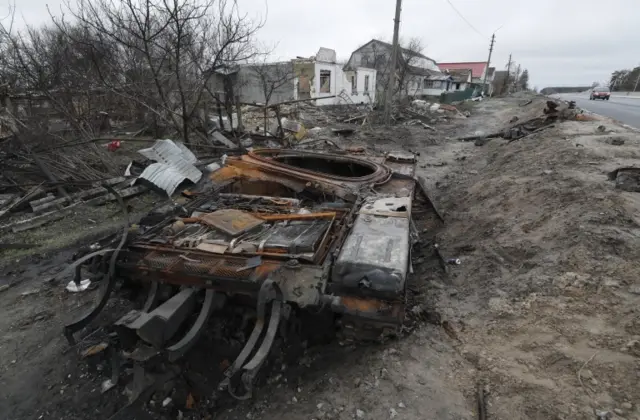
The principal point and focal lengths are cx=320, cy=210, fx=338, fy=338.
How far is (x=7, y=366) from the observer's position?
3.06m

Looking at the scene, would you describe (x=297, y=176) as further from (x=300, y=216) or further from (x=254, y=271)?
(x=254, y=271)

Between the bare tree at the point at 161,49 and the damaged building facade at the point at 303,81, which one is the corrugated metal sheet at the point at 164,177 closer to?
the bare tree at the point at 161,49

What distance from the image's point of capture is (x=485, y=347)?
9.52 feet

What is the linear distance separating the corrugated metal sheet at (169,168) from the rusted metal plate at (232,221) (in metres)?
3.05

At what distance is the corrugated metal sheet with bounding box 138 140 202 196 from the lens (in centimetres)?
614

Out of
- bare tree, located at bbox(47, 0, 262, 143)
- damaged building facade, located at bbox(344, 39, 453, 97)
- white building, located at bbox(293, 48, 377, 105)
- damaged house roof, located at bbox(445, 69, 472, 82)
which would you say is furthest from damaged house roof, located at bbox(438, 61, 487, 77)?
bare tree, located at bbox(47, 0, 262, 143)

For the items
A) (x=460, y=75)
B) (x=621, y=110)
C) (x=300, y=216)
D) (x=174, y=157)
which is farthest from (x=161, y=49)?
(x=460, y=75)

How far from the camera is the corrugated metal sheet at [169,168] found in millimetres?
6145

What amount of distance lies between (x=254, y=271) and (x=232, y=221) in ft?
2.65

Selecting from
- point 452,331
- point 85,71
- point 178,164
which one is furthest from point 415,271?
point 85,71

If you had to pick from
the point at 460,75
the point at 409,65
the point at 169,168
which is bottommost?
the point at 169,168

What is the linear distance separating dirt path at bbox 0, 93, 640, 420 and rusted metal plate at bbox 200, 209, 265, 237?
1256 mm

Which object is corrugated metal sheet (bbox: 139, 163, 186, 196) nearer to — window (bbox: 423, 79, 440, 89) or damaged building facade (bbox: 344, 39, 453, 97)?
damaged building facade (bbox: 344, 39, 453, 97)

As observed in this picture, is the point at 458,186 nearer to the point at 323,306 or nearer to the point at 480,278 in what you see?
the point at 480,278
